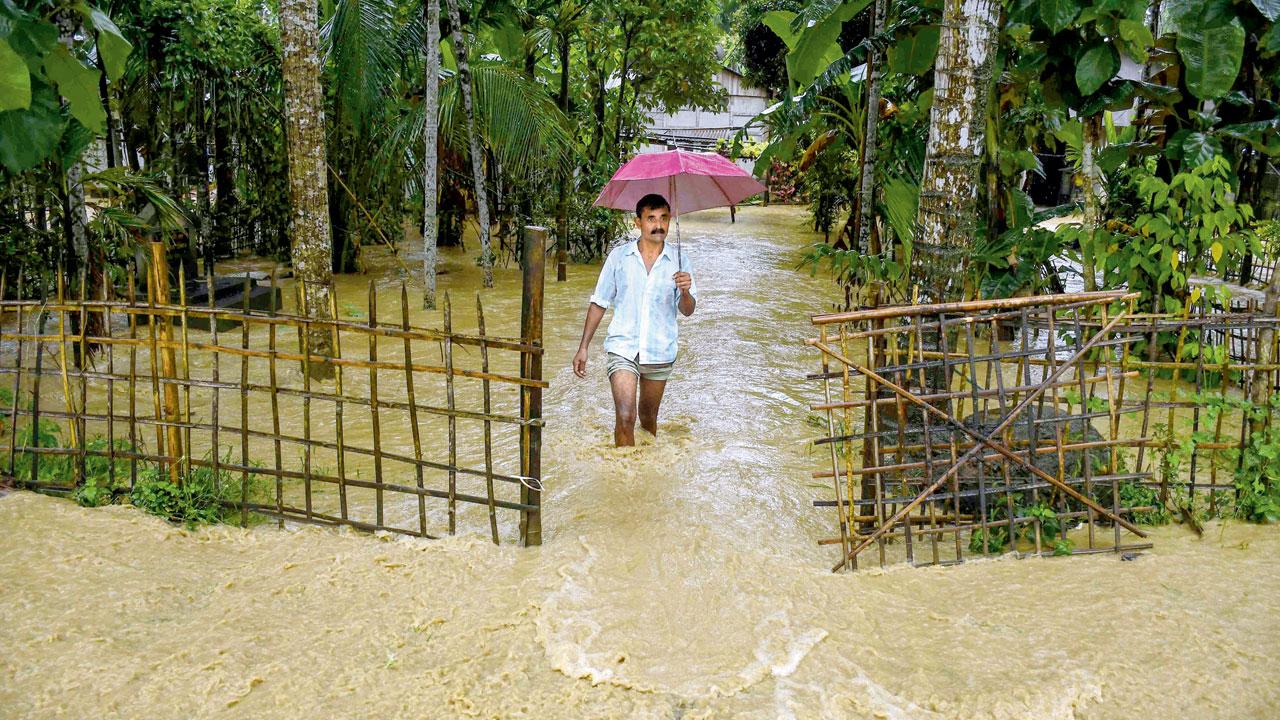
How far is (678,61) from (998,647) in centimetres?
1173

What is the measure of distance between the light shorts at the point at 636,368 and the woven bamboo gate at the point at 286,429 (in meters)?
0.56

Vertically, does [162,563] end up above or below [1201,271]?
below

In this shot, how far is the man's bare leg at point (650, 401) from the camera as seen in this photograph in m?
5.39

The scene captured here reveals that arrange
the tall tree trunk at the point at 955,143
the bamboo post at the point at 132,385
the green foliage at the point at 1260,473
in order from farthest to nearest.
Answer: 1. the tall tree trunk at the point at 955,143
2. the green foliage at the point at 1260,473
3. the bamboo post at the point at 132,385

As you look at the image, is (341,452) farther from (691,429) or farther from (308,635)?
(691,429)

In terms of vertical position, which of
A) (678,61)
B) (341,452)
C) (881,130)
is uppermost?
(678,61)

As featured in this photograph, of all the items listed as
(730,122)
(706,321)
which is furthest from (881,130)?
(730,122)

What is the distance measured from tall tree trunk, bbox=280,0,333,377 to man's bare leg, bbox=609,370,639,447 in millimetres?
Result: 2285

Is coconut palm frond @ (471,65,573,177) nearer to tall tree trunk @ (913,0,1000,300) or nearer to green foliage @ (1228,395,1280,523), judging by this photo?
tall tree trunk @ (913,0,1000,300)

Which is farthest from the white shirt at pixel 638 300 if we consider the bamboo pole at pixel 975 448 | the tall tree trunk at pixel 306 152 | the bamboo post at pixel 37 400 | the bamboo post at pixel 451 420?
the bamboo post at pixel 37 400

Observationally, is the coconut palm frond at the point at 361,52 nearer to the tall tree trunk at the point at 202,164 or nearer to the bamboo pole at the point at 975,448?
the tall tree trunk at the point at 202,164

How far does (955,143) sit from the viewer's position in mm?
4801

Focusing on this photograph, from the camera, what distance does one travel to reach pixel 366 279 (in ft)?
40.0

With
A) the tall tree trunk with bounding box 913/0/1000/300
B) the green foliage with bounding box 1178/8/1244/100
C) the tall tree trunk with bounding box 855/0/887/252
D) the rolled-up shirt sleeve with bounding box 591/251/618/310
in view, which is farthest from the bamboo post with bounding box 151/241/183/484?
the tall tree trunk with bounding box 855/0/887/252
